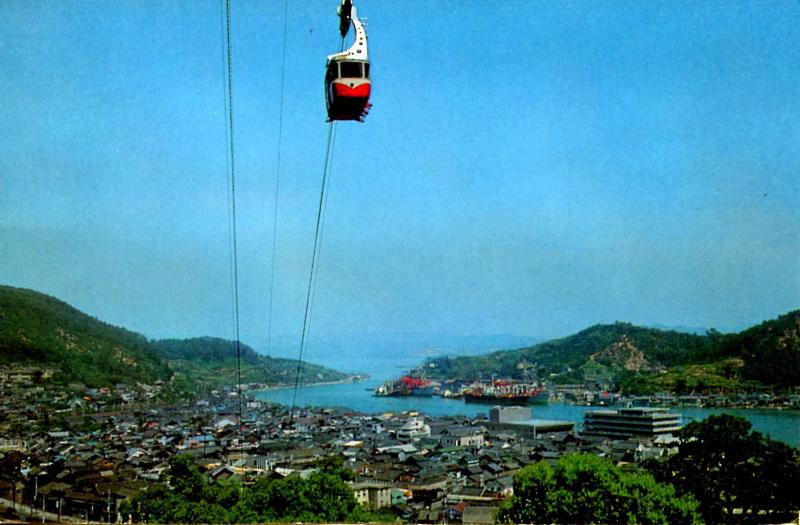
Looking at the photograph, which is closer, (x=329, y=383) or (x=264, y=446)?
(x=264, y=446)

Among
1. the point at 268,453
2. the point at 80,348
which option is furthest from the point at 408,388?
the point at 268,453

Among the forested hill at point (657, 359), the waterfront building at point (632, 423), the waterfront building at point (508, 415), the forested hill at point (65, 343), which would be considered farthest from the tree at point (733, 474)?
the forested hill at point (657, 359)

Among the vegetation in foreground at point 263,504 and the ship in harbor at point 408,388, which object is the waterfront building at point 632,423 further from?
the ship in harbor at point 408,388

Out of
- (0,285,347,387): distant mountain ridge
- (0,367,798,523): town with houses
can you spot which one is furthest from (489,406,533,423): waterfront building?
(0,285,347,387): distant mountain ridge

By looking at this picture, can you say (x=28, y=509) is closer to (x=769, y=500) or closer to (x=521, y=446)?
(x=769, y=500)

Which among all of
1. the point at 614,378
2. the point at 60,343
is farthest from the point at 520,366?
the point at 60,343

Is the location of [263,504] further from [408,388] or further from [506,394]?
[408,388]

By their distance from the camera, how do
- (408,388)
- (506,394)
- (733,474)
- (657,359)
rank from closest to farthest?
(733,474)
(506,394)
(657,359)
(408,388)
